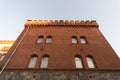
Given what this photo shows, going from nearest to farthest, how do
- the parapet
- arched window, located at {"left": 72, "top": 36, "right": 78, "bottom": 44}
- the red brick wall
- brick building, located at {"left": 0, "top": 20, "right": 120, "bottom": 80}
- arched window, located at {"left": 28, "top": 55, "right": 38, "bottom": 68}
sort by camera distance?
brick building, located at {"left": 0, "top": 20, "right": 120, "bottom": 80}
the red brick wall
arched window, located at {"left": 28, "top": 55, "right": 38, "bottom": 68}
arched window, located at {"left": 72, "top": 36, "right": 78, "bottom": 44}
the parapet

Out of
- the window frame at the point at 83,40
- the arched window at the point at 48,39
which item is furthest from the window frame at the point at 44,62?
the window frame at the point at 83,40

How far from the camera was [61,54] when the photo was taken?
39.9 ft

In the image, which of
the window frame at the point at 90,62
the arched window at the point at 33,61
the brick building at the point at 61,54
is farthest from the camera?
the arched window at the point at 33,61

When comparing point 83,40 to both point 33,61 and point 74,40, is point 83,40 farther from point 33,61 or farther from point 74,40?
point 33,61

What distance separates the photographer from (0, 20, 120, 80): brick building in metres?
10.4

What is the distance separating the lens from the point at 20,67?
11.0 m

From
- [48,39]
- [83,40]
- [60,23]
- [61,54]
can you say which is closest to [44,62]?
[61,54]

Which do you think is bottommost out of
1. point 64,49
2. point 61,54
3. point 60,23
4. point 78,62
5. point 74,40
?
point 78,62

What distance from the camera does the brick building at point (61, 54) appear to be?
34.1 feet

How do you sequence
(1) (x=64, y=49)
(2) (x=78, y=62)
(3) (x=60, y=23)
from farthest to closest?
(3) (x=60, y=23) < (1) (x=64, y=49) < (2) (x=78, y=62)

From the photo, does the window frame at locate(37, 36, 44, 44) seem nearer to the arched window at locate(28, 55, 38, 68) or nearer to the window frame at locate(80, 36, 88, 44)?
the arched window at locate(28, 55, 38, 68)

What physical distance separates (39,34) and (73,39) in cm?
343

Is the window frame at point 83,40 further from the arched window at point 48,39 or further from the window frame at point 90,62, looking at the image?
the arched window at point 48,39

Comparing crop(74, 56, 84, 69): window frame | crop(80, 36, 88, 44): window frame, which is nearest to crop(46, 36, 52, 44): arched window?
crop(80, 36, 88, 44): window frame
